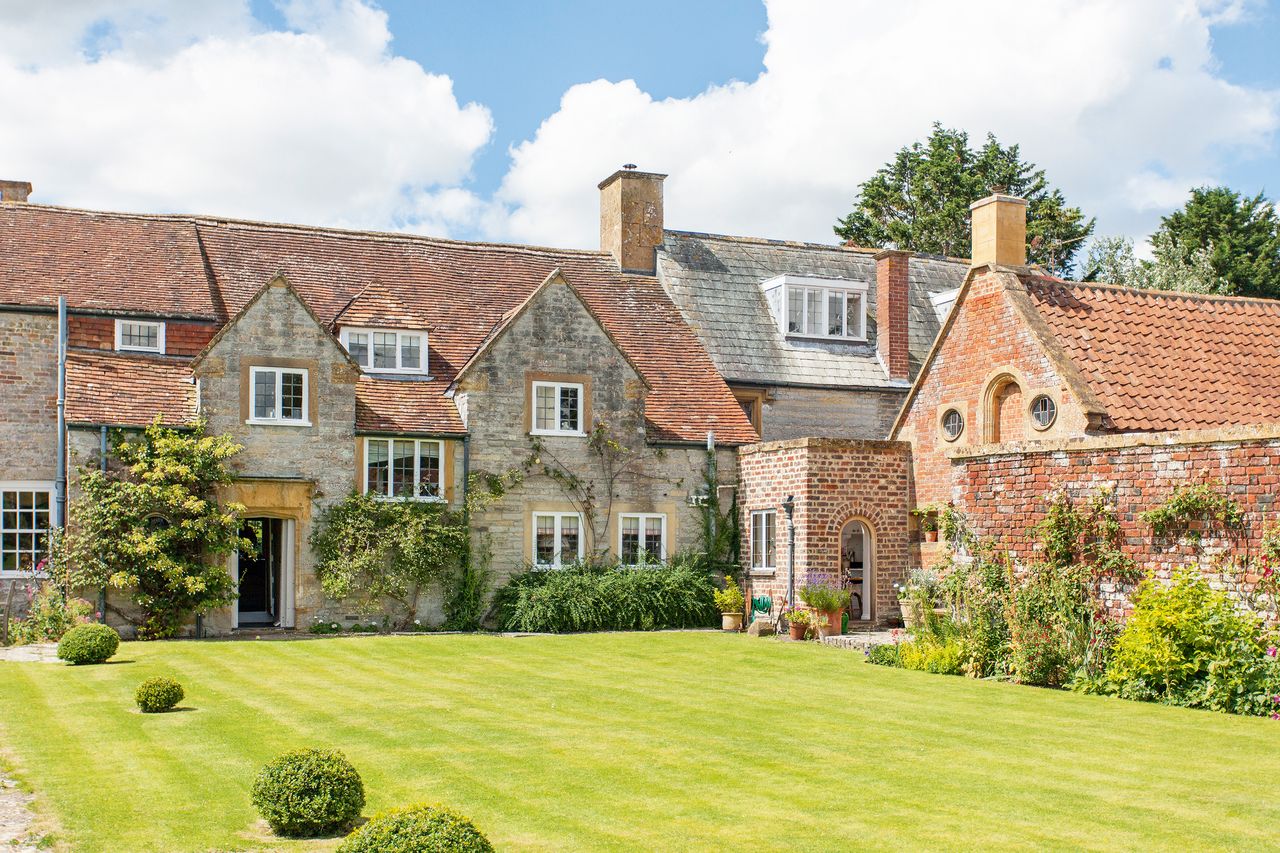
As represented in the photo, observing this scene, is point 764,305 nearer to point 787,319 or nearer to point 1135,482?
point 787,319

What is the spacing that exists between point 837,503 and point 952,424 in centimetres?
311

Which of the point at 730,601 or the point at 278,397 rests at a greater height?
the point at 278,397

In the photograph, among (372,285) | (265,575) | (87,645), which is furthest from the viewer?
(372,285)

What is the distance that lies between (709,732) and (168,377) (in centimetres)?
1794

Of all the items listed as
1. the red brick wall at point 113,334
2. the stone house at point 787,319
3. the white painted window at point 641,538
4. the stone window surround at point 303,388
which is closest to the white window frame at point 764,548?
the white painted window at point 641,538

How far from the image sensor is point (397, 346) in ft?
103

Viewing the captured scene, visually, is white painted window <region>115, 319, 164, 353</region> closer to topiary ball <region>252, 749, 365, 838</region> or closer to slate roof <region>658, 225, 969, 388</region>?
slate roof <region>658, 225, 969, 388</region>

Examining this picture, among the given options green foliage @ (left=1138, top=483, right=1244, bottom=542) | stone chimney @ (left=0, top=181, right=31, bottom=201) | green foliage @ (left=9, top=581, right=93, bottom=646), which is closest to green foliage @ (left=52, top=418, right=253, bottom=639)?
green foliage @ (left=9, top=581, right=93, bottom=646)

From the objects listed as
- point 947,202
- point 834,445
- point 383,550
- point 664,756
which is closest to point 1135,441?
point 664,756

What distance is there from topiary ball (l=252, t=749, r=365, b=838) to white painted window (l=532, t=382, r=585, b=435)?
2001cm

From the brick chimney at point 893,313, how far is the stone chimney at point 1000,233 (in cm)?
792

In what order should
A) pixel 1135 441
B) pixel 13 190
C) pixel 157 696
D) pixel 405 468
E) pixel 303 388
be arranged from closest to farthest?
pixel 157 696 → pixel 1135 441 → pixel 303 388 → pixel 405 468 → pixel 13 190

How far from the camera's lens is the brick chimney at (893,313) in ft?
122

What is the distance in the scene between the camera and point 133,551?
2639 centimetres
